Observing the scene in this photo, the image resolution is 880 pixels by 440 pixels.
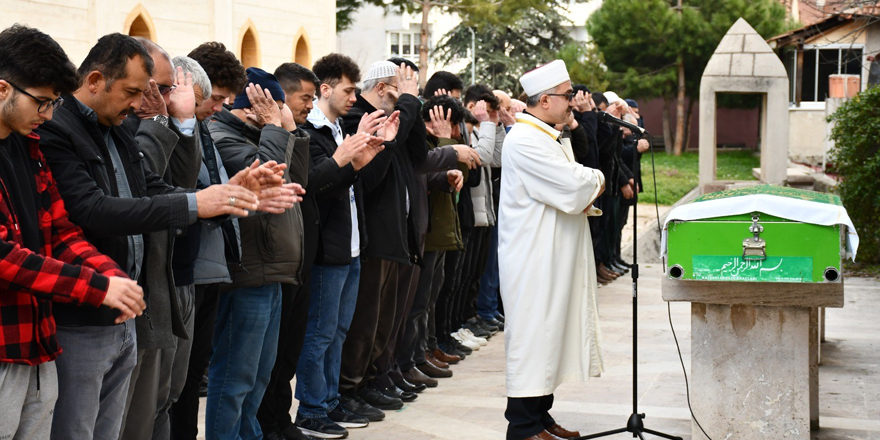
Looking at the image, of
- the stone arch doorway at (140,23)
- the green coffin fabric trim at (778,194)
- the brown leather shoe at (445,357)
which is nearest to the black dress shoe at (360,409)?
the brown leather shoe at (445,357)

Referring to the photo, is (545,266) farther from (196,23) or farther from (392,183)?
(196,23)

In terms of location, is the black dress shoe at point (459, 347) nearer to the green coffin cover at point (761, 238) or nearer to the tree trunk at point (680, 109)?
the green coffin cover at point (761, 238)

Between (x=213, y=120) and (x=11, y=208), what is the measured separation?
2.08 meters

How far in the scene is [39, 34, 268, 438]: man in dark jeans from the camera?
11.1 feet

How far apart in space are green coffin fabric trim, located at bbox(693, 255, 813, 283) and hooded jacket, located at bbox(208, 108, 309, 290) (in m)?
2.03

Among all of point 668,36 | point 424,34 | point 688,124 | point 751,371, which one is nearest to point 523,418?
point 751,371

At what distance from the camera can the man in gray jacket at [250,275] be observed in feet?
16.3

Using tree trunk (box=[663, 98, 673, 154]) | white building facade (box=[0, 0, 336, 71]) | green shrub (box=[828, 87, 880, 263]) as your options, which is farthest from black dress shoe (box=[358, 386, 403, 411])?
tree trunk (box=[663, 98, 673, 154])

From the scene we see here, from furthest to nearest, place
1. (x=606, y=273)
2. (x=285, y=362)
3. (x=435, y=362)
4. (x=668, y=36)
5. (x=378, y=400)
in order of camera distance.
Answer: (x=668, y=36)
(x=606, y=273)
(x=435, y=362)
(x=378, y=400)
(x=285, y=362)

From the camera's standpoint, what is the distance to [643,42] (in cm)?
3738

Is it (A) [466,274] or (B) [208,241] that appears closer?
(B) [208,241]

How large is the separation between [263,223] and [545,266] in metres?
1.64

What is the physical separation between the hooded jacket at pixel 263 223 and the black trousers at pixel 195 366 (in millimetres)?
177

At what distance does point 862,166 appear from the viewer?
13258 mm
